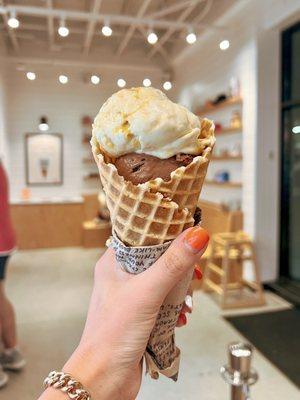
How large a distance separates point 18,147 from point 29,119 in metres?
0.56

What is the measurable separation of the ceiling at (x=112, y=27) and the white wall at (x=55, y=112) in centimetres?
38

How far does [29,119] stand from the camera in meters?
6.52

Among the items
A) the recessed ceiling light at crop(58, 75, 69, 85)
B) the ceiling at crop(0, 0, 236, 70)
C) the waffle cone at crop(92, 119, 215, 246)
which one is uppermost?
the ceiling at crop(0, 0, 236, 70)

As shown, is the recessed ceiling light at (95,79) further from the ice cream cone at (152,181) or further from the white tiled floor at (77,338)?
the ice cream cone at (152,181)

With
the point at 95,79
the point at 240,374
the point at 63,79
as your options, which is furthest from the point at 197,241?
the point at 95,79

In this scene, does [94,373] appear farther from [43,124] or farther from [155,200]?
[43,124]

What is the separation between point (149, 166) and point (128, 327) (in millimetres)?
340

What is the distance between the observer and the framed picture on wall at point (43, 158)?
6.56 meters

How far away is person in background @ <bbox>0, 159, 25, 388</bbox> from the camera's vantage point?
235cm

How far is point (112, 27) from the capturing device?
5258 mm

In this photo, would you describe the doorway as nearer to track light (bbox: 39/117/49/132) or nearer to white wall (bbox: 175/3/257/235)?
white wall (bbox: 175/3/257/235)

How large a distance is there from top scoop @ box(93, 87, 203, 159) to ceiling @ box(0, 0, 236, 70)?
3.27 m

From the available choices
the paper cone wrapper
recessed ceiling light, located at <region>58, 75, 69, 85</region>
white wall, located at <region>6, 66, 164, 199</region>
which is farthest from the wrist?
white wall, located at <region>6, 66, 164, 199</region>

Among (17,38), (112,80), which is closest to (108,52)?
(112,80)
